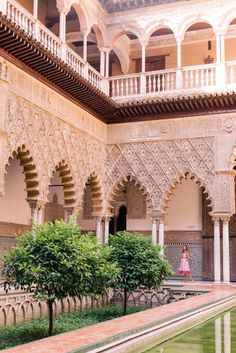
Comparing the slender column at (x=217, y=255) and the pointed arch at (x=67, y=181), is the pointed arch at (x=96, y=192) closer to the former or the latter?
the pointed arch at (x=67, y=181)

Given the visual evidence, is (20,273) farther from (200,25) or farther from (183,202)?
(200,25)

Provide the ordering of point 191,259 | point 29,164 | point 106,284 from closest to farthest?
point 106,284
point 29,164
point 191,259

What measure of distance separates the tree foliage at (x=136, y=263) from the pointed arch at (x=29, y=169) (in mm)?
1990

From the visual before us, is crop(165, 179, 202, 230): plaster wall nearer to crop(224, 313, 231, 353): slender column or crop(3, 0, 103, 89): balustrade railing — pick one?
crop(3, 0, 103, 89): balustrade railing

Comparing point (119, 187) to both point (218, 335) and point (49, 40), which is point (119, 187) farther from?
point (218, 335)

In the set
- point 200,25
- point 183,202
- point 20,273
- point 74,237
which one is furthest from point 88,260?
A: point 200,25

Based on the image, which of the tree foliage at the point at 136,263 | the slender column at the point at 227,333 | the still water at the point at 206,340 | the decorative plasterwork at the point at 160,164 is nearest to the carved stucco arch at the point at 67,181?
the decorative plasterwork at the point at 160,164

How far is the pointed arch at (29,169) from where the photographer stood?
32.0 ft

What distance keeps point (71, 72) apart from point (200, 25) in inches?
231

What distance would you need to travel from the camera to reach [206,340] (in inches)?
187

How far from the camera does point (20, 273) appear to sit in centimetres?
680

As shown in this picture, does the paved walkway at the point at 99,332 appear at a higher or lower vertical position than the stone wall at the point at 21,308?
higher

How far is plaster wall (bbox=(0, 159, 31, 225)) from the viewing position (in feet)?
40.2

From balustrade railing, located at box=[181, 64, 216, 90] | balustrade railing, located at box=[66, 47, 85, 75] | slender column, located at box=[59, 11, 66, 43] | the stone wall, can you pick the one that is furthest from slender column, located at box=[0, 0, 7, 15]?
balustrade railing, located at box=[181, 64, 216, 90]
